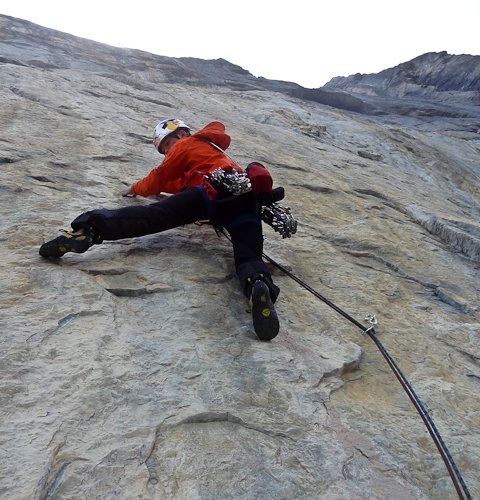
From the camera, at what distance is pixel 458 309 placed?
167 inches

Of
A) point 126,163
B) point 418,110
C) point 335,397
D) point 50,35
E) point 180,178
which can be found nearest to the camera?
point 335,397

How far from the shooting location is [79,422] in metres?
1.99

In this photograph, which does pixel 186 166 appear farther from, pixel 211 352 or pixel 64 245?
pixel 211 352

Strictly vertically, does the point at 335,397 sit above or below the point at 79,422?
below

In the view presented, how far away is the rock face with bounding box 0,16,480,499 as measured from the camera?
1.95 metres

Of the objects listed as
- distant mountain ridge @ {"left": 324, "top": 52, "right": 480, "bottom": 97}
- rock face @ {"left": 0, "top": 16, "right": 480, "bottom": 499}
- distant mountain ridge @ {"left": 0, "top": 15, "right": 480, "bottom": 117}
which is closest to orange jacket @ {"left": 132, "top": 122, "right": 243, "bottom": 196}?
rock face @ {"left": 0, "top": 16, "right": 480, "bottom": 499}

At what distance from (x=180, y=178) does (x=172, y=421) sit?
2.46m

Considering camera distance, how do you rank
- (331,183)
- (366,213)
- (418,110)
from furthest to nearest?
(418,110)
(331,183)
(366,213)

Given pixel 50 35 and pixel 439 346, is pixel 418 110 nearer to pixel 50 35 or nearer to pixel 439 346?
pixel 50 35

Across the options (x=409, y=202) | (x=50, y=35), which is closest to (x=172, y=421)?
(x=409, y=202)

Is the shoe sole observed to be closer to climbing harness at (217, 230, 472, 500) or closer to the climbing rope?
climbing harness at (217, 230, 472, 500)

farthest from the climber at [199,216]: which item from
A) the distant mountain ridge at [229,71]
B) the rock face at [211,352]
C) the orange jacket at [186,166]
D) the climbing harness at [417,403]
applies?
the distant mountain ridge at [229,71]

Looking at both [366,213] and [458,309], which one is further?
[366,213]

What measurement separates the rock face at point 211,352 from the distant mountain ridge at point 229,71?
8.23m
